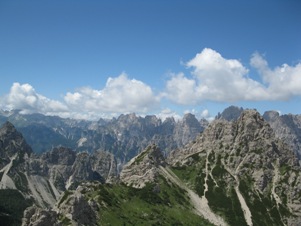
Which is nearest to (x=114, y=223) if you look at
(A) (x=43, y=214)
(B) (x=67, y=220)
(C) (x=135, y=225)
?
(C) (x=135, y=225)

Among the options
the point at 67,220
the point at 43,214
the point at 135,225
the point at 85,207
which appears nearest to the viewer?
the point at 43,214

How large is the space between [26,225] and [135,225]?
6481cm

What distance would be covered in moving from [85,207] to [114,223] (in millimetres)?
17936

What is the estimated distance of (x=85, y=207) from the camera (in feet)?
583

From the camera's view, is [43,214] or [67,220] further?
[67,220]

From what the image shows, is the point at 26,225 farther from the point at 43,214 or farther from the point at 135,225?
the point at 135,225

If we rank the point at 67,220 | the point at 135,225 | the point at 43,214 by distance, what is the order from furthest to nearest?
the point at 135,225 → the point at 67,220 → the point at 43,214

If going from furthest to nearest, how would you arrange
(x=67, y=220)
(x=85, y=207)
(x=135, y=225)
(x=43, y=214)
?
(x=135, y=225) → (x=85, y=207) → (x=67, y=220) → (x=43, y=214)

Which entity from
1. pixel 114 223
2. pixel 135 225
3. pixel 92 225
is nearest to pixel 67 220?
pixel 92 225

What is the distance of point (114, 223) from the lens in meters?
187

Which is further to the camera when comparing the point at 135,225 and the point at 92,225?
the point at 135,225

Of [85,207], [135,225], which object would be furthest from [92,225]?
[135,225]

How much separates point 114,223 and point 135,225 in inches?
596

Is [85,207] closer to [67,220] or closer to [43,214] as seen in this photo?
[67,220]
